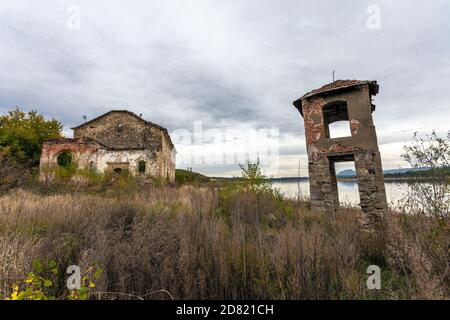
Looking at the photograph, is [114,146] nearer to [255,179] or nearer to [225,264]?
[255,179]

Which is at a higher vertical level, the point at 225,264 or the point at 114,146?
the point at 114,146

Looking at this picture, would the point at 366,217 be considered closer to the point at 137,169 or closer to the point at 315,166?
the point at 315,166

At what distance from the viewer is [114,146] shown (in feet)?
58.6

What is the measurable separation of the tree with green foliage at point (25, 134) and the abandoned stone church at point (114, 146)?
2302 mm

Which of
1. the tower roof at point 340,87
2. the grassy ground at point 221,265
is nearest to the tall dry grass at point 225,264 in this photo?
the grassy ground at point 221,265

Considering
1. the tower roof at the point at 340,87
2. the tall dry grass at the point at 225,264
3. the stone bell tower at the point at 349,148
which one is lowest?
the tall dry grass at the point at 225,264

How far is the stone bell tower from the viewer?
698cm

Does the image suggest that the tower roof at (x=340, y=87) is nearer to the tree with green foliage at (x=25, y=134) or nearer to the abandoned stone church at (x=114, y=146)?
the abandoned stone church at (x=114, y=146)

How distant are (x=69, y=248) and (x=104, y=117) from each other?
65.2 ft

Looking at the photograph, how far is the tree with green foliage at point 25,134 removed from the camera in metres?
15.5

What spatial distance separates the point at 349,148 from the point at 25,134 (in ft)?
78.6

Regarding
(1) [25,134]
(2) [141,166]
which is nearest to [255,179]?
(2) [141,166]

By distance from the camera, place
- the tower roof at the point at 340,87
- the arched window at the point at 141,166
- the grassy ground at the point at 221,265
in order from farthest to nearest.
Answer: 1. the arched window at the point at 141,166
2. the tower roof at the point at 340,87
3. the grassy ground at the point at 221,265
